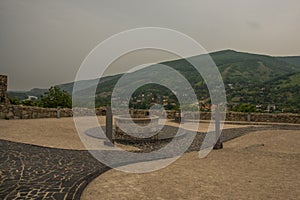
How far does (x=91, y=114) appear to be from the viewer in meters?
21.9

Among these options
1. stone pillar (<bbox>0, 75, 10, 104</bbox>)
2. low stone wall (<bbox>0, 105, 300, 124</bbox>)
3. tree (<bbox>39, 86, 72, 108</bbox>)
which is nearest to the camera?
low stone wall (<bbox>0, 105, 300, 124</bbox>)

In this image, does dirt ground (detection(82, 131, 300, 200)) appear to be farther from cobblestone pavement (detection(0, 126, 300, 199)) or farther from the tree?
the tree

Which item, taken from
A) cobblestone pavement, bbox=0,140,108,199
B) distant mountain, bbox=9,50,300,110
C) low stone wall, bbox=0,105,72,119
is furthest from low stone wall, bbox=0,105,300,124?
cobblestone pavement, bbox=0,140,108,199

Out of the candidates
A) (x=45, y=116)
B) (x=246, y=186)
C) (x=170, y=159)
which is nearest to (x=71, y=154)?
(x=170, y=159)

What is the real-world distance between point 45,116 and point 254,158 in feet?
50.0

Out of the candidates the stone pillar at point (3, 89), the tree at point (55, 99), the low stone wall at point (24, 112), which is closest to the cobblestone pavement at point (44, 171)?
the low stone wall at point (24, 112)

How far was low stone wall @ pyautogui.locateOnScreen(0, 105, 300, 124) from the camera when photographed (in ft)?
52.9

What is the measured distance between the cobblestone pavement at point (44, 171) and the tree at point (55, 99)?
15.6 meters

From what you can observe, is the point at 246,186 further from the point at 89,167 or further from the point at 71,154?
the point at 71,154

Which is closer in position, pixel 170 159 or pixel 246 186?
pixel 246 186

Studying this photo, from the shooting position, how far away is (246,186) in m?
4.87

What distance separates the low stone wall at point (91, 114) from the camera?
16116 mm

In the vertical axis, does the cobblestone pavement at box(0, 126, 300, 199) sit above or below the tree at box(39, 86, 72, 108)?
below

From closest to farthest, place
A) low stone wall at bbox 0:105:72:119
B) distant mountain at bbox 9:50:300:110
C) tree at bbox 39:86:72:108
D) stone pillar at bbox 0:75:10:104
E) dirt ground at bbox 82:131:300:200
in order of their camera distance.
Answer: dirt ground at bbox 82:131:300:200, low stone wall at bbox 0:105:72:119, stone pillar at bbox 0:75:10:104, tree at bbox 39:86:72:108, distant mountain at bbox 9:50:300:110
